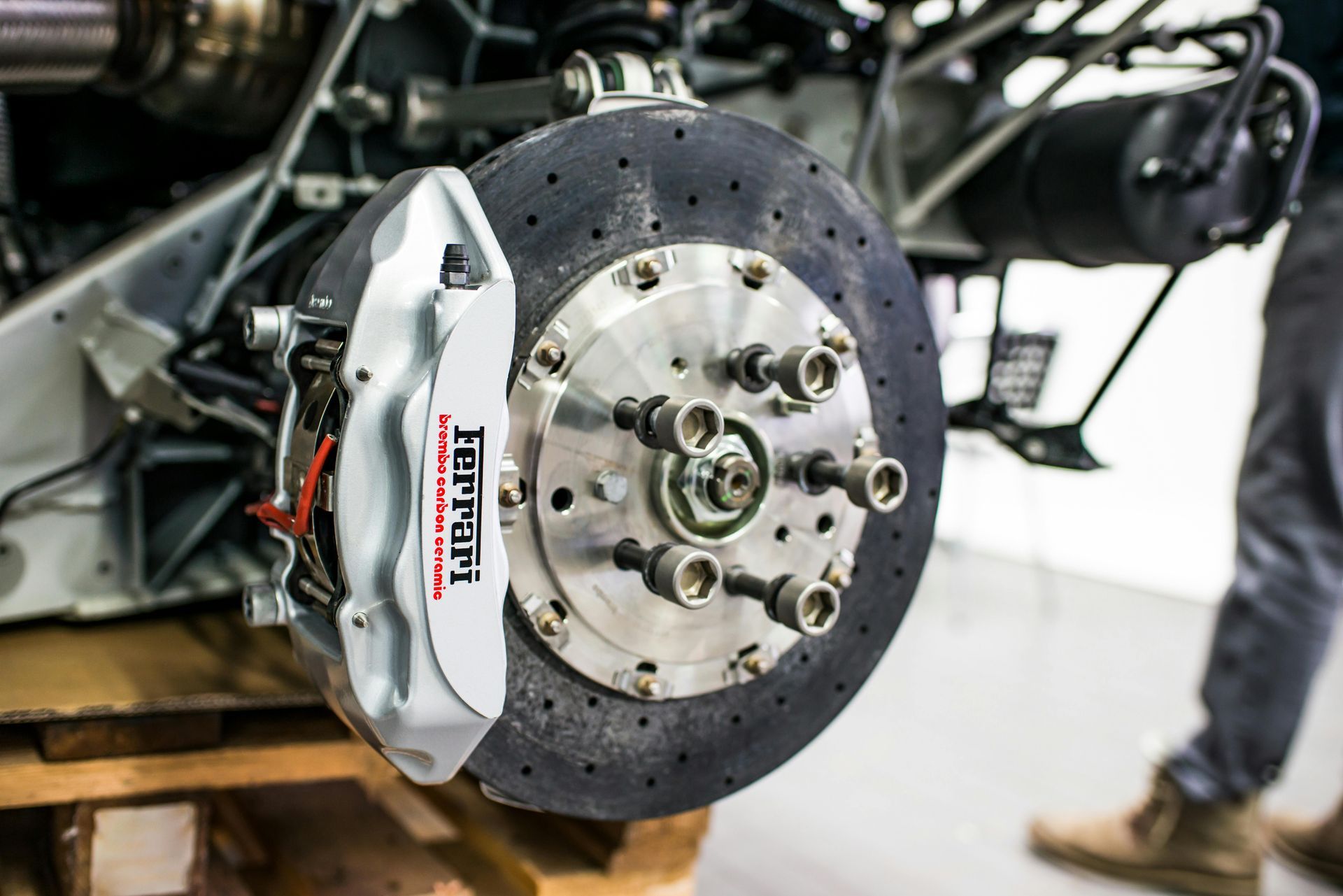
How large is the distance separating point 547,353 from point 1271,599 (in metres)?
1.18

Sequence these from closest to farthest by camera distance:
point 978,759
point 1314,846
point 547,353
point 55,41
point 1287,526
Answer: point 547,353 → point 55,41 → point 1287,526 → point 1314,846 → point 978,759

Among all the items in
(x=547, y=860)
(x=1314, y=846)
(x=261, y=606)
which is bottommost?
(x=1314, y=846)

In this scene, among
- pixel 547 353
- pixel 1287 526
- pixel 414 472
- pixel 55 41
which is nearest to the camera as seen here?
pixel 414 472

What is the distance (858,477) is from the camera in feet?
2.48

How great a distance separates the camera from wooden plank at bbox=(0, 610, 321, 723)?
0.85 metres

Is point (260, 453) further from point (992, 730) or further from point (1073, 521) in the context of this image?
point (1073, 521)

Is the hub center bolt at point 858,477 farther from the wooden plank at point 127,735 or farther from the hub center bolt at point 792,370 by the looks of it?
the wooden plank at point 127,735

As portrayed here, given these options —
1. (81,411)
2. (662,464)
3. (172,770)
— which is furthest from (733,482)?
(81,411)

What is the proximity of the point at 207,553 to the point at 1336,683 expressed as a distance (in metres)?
2.46

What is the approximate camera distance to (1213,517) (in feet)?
11.4

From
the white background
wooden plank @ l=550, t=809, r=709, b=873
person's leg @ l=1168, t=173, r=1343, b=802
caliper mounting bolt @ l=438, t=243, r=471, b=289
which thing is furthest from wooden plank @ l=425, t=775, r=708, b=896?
the white background

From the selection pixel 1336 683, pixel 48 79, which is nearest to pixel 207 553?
pixel 48 79

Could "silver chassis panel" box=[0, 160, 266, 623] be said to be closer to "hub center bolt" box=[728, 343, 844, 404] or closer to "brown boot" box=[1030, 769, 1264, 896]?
"hub center bolt" box=[728, 343, 844, 404]

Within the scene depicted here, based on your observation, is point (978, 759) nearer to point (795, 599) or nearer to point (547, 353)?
point (795, 599)
